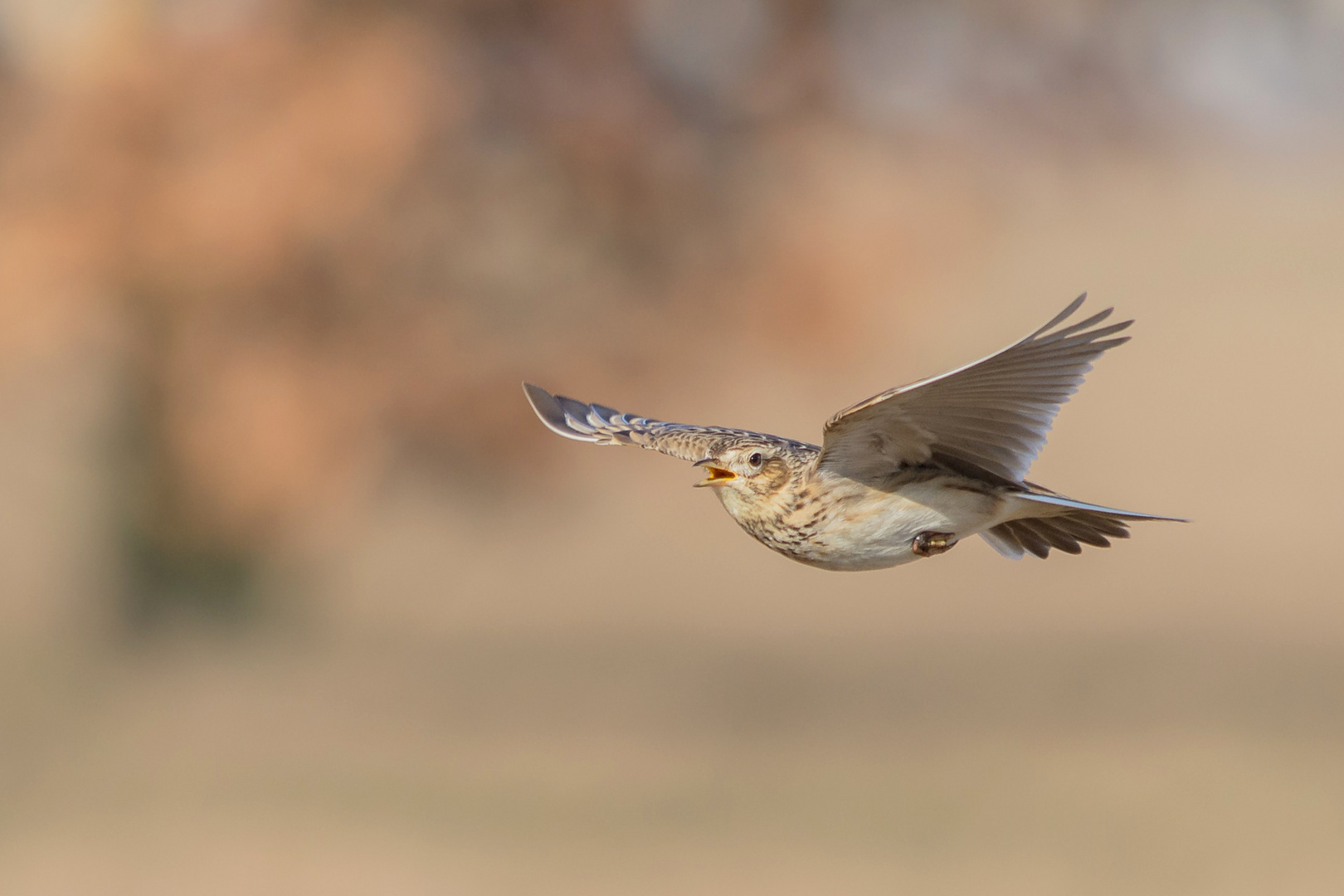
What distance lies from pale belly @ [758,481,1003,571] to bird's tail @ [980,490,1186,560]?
0.31 ft

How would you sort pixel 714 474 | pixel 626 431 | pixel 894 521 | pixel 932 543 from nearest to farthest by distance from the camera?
pixel 932 543 → pixel 894 521 → pixel 714 474 → pixel 626 431

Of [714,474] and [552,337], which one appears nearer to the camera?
[714,474]

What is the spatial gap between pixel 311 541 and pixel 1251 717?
23.4 ft

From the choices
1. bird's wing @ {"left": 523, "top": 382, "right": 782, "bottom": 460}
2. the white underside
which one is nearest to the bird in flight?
the white underside

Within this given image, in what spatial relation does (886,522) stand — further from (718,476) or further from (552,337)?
(552,337)

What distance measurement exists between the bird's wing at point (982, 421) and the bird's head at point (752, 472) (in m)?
0.17

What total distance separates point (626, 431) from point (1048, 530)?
4.19 ft

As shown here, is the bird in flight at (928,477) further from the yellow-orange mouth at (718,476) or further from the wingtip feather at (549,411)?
the wingtip feather at (549,411)

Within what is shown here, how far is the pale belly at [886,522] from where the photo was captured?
8.85 feet

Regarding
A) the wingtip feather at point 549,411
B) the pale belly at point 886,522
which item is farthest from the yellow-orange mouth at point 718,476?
the wingtip feather at point 549,411

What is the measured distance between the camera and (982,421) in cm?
281

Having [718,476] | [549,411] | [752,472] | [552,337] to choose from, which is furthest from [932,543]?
[552,337]

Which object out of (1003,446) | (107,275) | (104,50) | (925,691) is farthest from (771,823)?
(1003,446)

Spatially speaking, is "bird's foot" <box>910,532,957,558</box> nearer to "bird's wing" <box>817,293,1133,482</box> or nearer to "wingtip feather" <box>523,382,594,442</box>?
"bird's wing" <box>817,293,1133,482</box>
